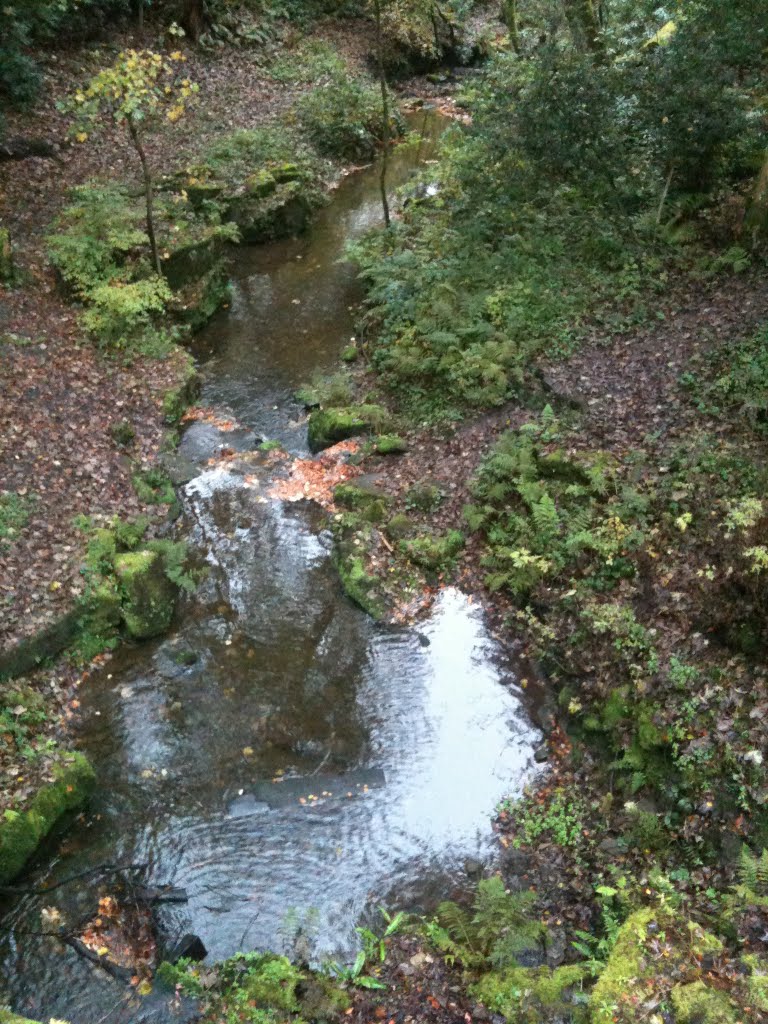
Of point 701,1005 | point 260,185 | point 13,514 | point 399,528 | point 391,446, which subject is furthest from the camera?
point 260,185

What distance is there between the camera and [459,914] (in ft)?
19.0

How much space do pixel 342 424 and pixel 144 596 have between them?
4.48 m

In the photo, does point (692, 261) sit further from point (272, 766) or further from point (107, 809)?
point (107, 809)

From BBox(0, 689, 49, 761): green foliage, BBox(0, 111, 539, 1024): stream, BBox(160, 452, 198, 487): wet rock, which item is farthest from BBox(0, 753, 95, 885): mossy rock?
BBox(160, 452, 198, 487): wet rock

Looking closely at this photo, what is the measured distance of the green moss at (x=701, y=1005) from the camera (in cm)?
438

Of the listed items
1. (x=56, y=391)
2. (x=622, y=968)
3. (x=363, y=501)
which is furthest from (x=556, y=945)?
(x=56, y=391)

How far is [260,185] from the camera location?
1777cm

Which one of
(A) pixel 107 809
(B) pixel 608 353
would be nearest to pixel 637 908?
(A) pixel 107 809

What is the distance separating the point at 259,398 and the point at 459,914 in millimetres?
9441

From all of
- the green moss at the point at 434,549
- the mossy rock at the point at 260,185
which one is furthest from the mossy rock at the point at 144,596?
the mossy rock at the point at 260,185

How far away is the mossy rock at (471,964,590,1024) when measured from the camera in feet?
16.1

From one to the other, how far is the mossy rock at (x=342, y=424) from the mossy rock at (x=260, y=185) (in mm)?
8534

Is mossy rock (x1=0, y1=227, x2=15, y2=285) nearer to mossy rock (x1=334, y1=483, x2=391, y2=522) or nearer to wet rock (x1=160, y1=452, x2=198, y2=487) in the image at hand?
wet rock (x1=160, y1=452, x2=198, y2=487)

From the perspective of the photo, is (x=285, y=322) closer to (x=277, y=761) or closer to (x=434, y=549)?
(x=434, y=549)
